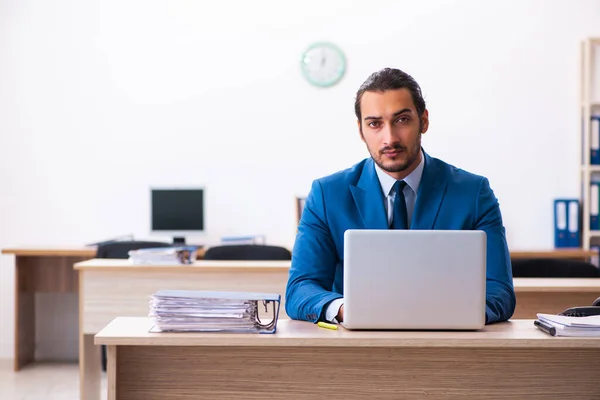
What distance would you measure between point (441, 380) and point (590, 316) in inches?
16.1

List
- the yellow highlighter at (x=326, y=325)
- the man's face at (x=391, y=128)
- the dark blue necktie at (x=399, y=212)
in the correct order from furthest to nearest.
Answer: the dark blue necktie at (x=399, y=212)
the man's face at (x=391, y=128)
the yellow highlighter at (x=326, y=325)

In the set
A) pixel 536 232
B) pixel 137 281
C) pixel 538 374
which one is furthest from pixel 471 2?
pixel 538 374

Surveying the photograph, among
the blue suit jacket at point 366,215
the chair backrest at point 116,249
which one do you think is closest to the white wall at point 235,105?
the chair backrest at point 116,249

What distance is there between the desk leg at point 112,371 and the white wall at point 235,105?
3533mm

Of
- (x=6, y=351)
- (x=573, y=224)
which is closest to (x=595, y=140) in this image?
(x=573, y=224)

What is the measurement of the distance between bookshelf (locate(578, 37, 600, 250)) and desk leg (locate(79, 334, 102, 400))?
10.7 ft

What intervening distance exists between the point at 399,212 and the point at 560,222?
3213 mm

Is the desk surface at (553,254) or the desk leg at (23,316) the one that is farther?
the desk leg at (23,316)

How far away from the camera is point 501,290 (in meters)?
1.85

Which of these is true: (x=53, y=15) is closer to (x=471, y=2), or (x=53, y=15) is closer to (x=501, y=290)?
(x=471, y=2)

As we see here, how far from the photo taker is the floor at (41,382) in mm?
3999

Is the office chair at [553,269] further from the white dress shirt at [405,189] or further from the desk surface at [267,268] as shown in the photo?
the white dress shirt at [405,189]

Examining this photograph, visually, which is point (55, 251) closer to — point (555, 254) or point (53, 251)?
point (53, 251)

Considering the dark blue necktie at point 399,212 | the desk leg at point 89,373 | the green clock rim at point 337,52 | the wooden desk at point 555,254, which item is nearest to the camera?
the dark blue necktie at point 399,212
